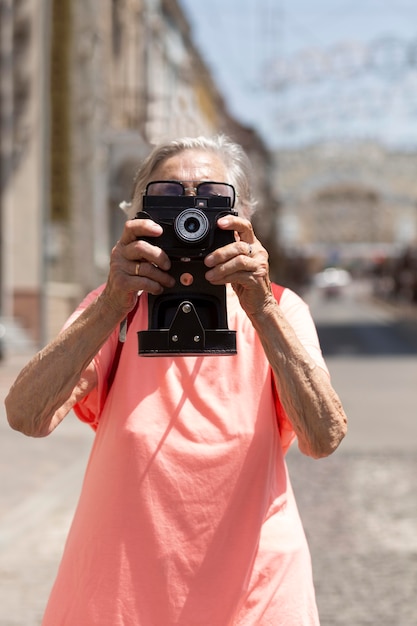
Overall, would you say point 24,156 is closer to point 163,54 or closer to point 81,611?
point 163,54

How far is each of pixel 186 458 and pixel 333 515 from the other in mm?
5705

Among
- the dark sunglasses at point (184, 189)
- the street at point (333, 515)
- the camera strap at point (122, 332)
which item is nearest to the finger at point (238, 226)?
the dark sunglasses at point (184, 189)

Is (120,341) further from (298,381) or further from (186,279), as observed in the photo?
(298,381)

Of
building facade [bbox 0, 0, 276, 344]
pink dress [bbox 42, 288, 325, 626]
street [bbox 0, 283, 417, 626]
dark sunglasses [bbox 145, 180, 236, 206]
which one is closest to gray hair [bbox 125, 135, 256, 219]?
dark sunglasses [bbox 145, 180, 236, 206]

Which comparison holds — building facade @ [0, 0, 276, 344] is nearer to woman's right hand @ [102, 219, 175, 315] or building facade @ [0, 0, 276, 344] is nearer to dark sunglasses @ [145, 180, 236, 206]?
dark sunglasses @ [145, 180, 236, 206]

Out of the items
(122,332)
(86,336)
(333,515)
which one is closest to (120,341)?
(122,332)

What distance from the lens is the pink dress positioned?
2.52 meters

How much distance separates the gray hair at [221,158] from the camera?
271cm

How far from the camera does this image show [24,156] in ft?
74.8

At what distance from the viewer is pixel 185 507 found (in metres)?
2.53

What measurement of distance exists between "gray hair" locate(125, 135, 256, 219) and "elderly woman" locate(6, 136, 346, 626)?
9cm

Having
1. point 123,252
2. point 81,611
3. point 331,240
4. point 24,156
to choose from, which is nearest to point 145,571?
point 81,611

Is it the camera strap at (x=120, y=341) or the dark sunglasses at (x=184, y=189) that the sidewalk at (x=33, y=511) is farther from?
the dark sunglasses at (x=184, y=189)

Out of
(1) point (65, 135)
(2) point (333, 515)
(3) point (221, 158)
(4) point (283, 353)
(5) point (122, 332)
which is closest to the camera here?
(4) point (283, 353)
